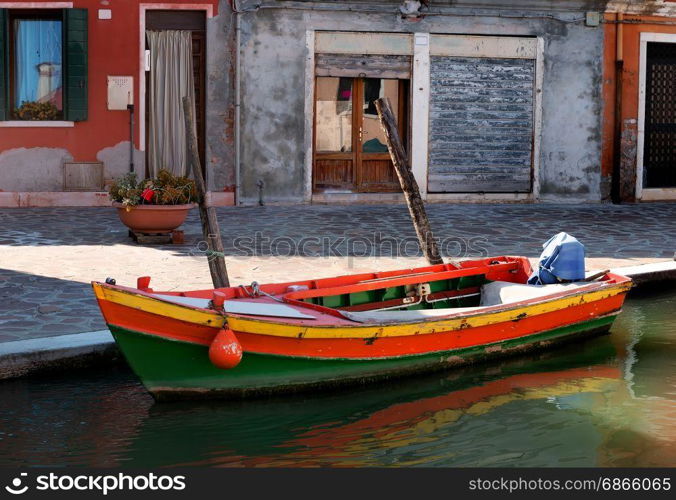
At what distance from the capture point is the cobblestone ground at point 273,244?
962 cm

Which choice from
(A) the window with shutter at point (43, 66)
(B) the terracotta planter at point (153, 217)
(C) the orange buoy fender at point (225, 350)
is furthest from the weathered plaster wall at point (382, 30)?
(C) the orange buoy fender at point (225, 350)

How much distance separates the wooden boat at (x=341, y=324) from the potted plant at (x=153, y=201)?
4165mm

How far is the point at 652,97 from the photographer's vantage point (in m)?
18.9

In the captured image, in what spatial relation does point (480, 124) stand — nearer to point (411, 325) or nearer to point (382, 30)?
point (382, 30)

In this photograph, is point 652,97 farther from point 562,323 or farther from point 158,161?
point 562,323

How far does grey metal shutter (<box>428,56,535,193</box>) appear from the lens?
17969 millimetres

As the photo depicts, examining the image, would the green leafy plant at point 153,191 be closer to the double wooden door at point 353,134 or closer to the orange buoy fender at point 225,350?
the double wooden door at point 353,134

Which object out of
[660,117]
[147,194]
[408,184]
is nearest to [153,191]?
[147,194]

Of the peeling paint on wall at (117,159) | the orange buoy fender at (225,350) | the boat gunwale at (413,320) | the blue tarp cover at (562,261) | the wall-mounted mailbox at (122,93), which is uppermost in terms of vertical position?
the wall-mounted mailbox at (122,93)

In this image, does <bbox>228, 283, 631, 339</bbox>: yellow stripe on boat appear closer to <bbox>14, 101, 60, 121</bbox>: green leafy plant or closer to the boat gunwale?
the boat gunwale

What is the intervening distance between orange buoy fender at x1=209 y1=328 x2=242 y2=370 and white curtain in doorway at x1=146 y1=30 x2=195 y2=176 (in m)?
10.5

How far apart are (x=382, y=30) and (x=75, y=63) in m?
4.67

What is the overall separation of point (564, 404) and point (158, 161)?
35.3 ft

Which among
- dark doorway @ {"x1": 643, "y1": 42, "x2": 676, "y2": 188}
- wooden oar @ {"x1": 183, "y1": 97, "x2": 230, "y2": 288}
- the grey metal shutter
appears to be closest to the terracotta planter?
wooden oar @ {"x1": 183, "y1": 97, "x2": 230, "y2": 288}
